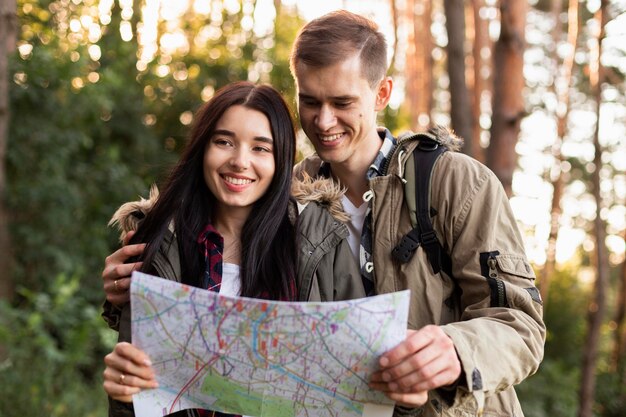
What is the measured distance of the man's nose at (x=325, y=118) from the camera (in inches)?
117

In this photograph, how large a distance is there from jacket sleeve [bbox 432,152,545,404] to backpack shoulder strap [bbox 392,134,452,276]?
4cm

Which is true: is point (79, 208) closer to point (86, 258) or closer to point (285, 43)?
point (86, 258)

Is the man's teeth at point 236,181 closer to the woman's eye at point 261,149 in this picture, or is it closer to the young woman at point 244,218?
the young woman at point 244,218

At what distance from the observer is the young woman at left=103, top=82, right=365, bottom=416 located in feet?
9.00

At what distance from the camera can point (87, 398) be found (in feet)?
24.4

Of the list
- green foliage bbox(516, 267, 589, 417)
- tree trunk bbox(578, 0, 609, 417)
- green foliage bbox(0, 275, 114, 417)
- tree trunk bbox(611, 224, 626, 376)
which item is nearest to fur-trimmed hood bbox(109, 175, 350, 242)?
green foliage bbox(0, 275, 114, 417)

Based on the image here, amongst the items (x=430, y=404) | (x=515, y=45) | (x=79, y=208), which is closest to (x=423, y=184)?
(x=430, y=404)

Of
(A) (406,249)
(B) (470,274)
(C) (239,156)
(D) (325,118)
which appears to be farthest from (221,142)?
(B) (470,274)

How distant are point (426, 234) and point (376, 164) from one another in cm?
45

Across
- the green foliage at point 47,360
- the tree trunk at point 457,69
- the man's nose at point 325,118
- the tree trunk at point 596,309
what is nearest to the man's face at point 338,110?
the man's nose at point 325,118

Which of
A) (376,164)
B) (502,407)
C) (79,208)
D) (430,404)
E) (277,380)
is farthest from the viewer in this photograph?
(79,208)

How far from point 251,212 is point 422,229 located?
678mm

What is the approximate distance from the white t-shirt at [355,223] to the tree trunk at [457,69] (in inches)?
203

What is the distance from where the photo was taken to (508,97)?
24.5 feet
